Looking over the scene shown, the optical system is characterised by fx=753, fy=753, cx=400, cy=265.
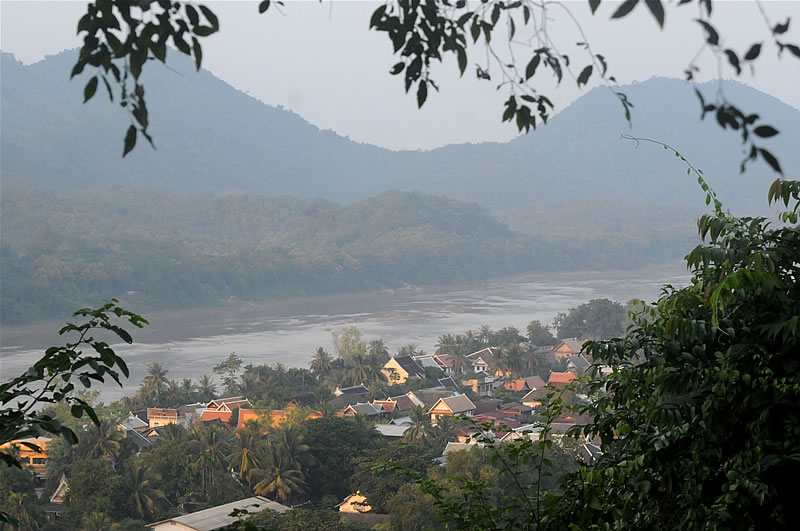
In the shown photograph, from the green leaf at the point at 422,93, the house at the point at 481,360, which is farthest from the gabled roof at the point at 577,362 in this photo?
the green leaf at the point at 422,93

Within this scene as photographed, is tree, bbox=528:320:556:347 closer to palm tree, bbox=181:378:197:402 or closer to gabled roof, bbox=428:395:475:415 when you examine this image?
gabled roof, bbox=428:395:475:415

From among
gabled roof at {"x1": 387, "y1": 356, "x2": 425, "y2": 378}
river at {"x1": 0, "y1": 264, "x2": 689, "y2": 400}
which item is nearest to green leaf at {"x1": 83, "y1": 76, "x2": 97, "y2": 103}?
gabled roof at {"x1": 387, "y1": 356, "x2": 425, "y2": 378}

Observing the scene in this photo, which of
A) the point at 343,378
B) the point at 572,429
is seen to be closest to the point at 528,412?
the point at 343,378

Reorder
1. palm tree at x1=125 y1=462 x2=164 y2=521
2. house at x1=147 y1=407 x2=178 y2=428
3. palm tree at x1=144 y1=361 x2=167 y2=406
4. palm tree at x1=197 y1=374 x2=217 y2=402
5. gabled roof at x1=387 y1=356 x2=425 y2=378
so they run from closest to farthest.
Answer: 1. palm tree at x1=125 y1=462 x2=164 y2=521
2. house at x1=147 y1=407 x2=178 y2=428
3. palm tree at x1=144 y1=361 x2=167 y2=406
4. palm tree at x1=197 y1=374 x2=217 y2=402
5. gabled roof at x1=387 y1=356 x2=425 y2=378

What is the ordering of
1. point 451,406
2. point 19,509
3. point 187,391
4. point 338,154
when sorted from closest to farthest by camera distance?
point 19,509, point 451,406, point 187,391, point 338,154

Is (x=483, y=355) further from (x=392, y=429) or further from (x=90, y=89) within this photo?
(x=90, y=89)

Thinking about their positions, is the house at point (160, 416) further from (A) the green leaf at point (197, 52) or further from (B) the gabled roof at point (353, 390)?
(A) the green leaf at point (197, 52)

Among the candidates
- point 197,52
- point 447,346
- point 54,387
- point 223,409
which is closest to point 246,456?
point 223,409
